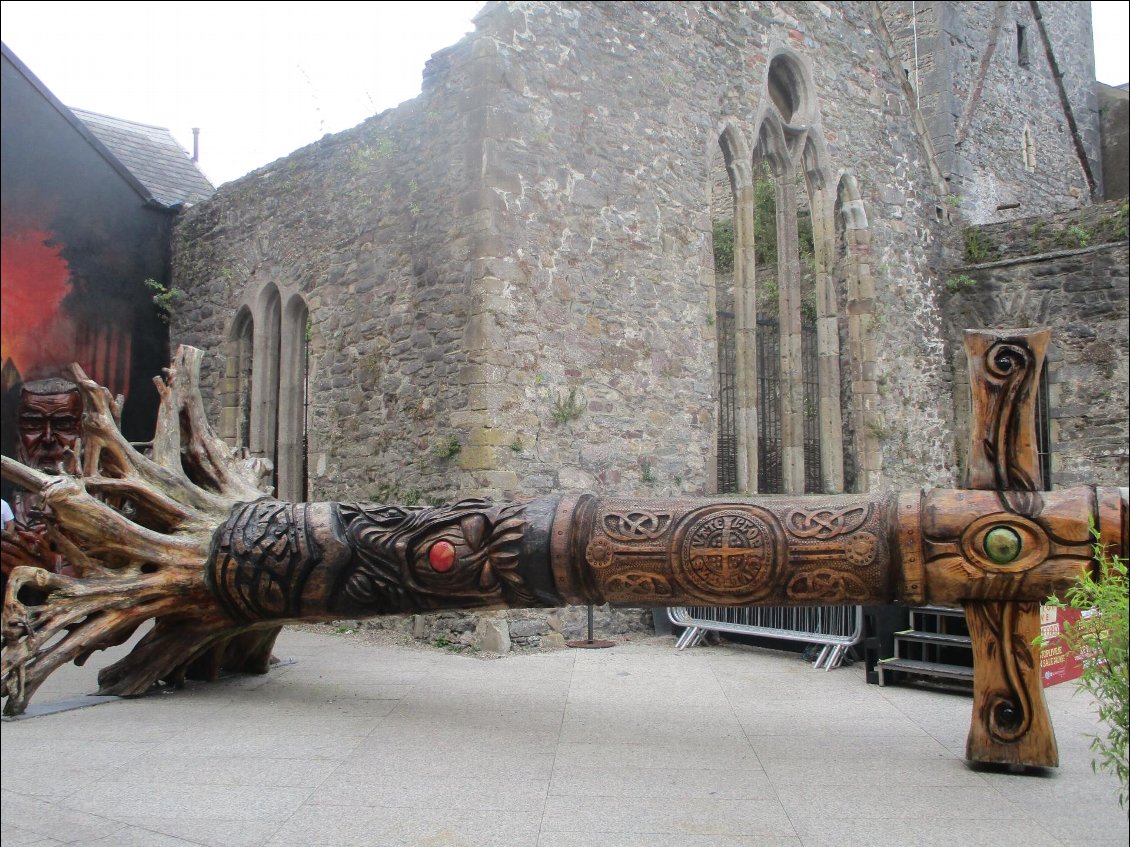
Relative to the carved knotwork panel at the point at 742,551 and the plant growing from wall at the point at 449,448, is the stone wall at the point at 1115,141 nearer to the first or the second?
the plant growing from wall at the point at 449,448

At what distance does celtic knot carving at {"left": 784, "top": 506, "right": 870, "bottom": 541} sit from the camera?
156 inches

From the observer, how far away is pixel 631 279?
926cm

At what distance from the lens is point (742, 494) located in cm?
1016

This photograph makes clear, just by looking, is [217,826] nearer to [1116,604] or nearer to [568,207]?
[1116,604]

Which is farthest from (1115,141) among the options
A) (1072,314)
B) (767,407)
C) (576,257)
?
(576,257)

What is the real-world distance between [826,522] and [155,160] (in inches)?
520

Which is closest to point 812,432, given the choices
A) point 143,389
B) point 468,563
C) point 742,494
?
point 742,494

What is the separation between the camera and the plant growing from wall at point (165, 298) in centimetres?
1227

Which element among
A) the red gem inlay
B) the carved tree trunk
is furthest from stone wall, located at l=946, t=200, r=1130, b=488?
the carved tree trunk

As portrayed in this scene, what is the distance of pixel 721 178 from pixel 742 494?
5987mm

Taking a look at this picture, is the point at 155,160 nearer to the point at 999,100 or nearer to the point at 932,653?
the point at 932,653

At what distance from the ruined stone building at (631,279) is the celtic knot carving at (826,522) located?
13.6 ft

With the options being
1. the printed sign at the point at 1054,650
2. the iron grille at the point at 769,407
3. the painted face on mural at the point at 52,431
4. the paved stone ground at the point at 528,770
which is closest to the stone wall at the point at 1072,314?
the iron grille at the point at 769,407

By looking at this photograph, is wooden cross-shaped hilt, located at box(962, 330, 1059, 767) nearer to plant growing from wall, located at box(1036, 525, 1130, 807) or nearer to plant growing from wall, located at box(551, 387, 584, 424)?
plant growing from wall, located at box(1036, 525, 1130, 807)
